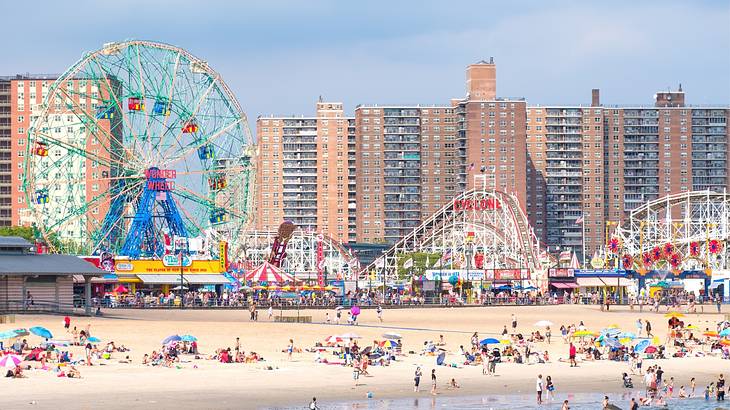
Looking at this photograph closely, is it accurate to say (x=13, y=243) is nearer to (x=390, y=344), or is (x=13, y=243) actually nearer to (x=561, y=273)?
(x=390, y=344)

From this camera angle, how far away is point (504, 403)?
50.2 meters

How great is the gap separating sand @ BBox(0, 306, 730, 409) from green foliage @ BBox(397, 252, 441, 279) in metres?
78.3

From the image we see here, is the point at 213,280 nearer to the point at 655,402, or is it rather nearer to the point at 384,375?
the point at 384,375

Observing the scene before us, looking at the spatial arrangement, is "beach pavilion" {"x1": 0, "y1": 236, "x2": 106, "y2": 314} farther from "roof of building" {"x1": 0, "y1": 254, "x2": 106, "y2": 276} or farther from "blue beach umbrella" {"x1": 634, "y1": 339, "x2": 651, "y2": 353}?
"blue beach umbrella" {"x1": 634, "y1": 339, "x2": 651, "y2": 353}

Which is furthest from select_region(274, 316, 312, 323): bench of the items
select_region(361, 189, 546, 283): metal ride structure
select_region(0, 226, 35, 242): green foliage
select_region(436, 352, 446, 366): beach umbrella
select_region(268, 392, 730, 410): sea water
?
select_region(0, 226, 35, 242): green foliage

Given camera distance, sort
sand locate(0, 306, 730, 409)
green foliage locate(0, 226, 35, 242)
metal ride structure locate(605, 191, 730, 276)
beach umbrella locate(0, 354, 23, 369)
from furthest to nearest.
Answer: green foliage locate(0, 226, 35, 242) → metal ride structure locate(605, 191, 730, 276) → beach umbrella locate(0, 354, 23, 369) → sand locate(0, 306, 730, 409)

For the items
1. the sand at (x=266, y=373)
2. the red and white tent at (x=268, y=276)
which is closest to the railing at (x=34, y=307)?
the sand at (x=266, y=373)

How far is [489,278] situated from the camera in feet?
448

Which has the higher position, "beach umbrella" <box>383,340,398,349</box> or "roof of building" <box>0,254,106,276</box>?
"roof of building" <box>0,254,106,276</box>

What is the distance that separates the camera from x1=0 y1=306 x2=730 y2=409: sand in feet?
160

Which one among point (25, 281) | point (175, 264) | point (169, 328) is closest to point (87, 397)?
point (169, 328)

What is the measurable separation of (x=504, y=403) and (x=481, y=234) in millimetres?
106262

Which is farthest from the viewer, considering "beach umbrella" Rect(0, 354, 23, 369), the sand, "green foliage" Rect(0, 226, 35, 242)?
"green foliage" Rect(0, 226, 35, 242)

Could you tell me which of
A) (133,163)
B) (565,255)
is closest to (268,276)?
(133,163)
